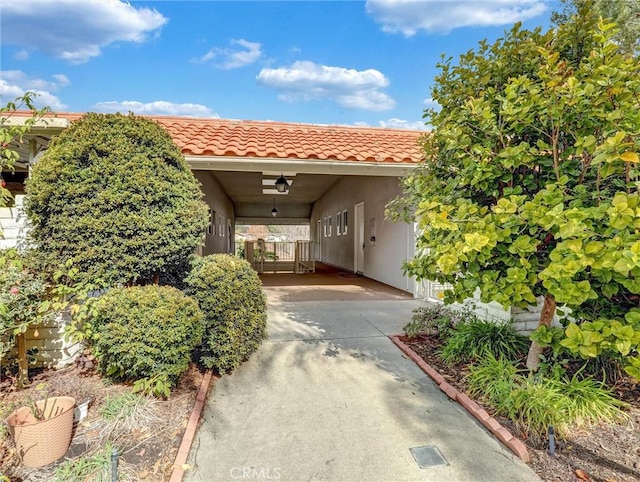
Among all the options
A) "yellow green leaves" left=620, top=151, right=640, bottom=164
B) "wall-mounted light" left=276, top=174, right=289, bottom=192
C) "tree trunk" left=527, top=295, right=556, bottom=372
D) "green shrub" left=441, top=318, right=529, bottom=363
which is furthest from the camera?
"wall-mounted light" left=276, top=174, right=289, bottom=192

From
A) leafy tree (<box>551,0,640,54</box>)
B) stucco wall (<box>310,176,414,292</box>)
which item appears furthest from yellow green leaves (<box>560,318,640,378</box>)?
leafy tree (<box>551,0,640,54</box>)

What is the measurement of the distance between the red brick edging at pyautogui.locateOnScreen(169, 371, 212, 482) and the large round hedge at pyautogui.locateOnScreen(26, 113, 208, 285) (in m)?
1.26

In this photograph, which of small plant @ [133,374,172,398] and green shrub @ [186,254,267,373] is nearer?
small plant @ [133,374,172,398]

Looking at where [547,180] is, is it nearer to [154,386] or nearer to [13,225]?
[154,386]

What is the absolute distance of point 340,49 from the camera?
8.03 m

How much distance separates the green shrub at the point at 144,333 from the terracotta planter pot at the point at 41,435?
0.49m

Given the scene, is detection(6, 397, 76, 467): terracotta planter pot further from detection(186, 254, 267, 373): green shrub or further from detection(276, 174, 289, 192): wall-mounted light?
detection(276, 174, 289, 192): wall-mounted light

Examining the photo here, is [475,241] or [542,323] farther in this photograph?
[542,323]

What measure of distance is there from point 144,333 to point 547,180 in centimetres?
342

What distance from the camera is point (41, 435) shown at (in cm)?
206

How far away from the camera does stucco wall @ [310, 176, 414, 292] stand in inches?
302

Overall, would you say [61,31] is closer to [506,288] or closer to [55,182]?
[55,182]

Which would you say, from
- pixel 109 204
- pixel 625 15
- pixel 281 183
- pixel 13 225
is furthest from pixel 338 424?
pixel 625 15

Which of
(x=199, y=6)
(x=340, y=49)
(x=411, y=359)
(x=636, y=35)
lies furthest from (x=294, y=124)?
(x=636, y=35)
